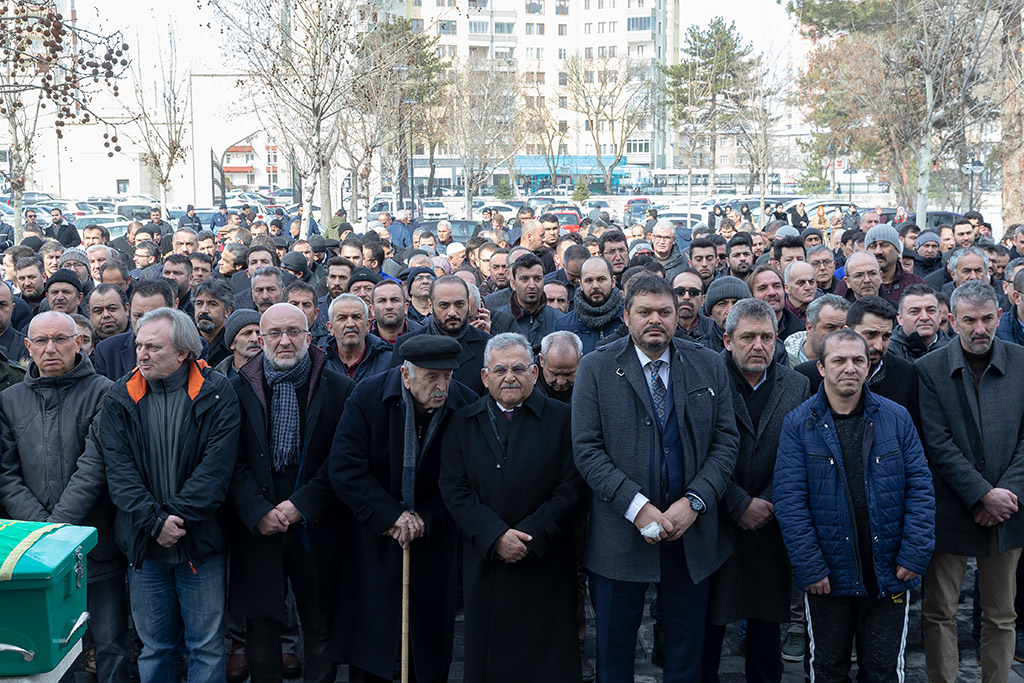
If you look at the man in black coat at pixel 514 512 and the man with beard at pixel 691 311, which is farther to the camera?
the man with beard at pixel 691 311

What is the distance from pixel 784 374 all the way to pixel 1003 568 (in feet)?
5.13

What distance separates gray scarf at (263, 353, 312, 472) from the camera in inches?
207

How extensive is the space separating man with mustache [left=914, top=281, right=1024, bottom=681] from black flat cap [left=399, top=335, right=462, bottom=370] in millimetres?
2556

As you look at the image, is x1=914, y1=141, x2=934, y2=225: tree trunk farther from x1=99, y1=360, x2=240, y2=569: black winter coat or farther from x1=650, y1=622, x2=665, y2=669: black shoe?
x1=99, y1=360, x2=240, y2=569: black winter coat

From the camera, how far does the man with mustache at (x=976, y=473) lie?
16.8ft

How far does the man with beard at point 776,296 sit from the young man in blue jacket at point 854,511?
258cm

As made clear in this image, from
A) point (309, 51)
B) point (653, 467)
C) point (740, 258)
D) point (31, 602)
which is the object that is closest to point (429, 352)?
point (653, 467)

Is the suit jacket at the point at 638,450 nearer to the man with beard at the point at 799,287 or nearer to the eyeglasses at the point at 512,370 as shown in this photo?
the eyeglasses at the point at 512,370

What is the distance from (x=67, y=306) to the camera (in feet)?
26.1

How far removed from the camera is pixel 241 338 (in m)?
6.21

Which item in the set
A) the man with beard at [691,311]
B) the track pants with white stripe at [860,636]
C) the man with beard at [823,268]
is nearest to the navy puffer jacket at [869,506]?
the track pants with white stripe at [860,636]

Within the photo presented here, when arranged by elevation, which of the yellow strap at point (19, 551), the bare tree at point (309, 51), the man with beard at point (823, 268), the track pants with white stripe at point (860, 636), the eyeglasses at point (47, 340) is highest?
the bare tree at point (309, 51)

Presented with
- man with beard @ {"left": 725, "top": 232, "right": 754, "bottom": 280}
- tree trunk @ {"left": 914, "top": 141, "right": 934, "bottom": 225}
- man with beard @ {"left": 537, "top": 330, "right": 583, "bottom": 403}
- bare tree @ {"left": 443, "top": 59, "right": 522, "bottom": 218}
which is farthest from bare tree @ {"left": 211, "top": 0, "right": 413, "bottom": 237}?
bare tree @ {"left": 443, "top": 59, "right": 522, "bottom": 218}

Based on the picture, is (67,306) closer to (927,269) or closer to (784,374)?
(784,374)
